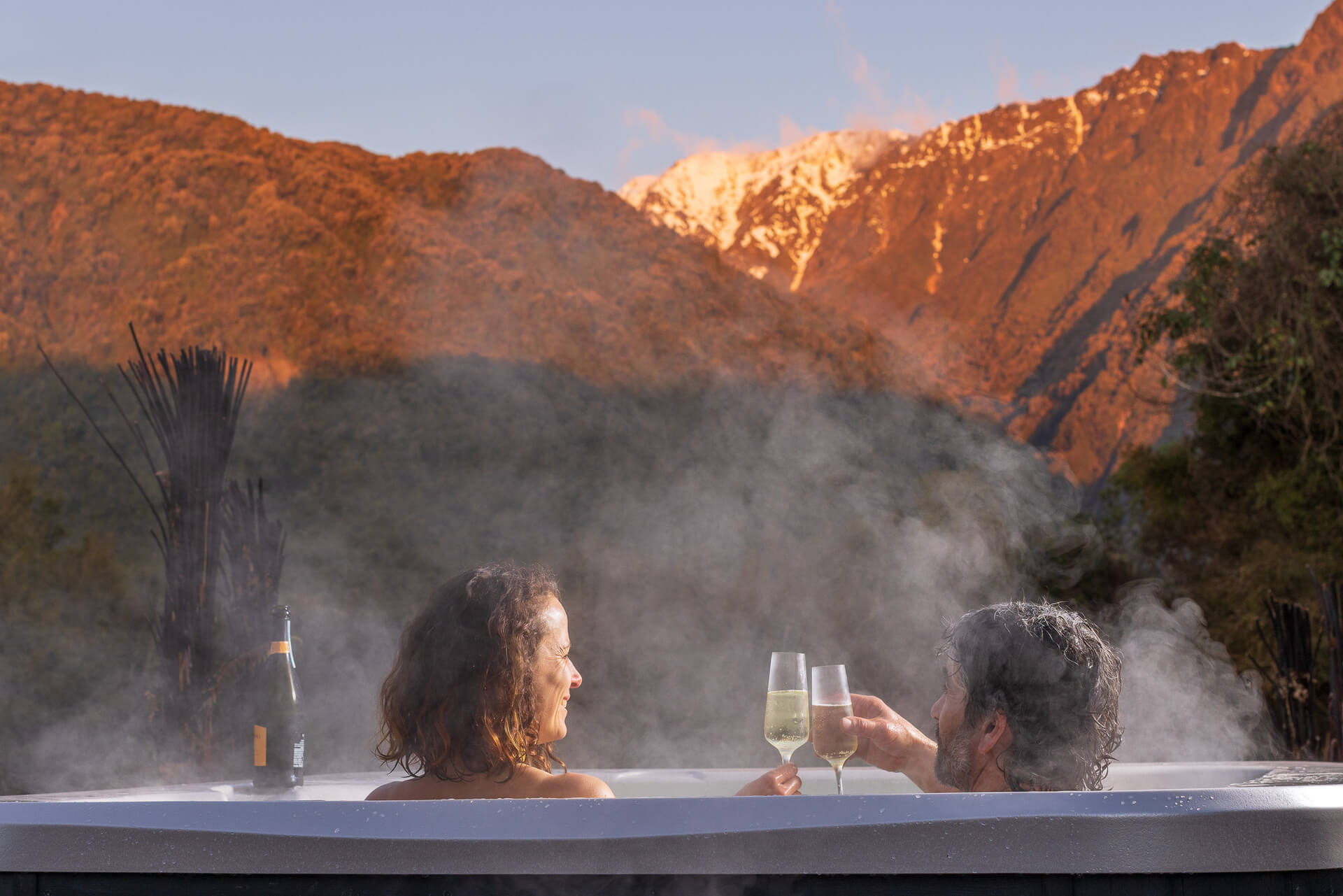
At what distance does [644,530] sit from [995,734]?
33.6 ft

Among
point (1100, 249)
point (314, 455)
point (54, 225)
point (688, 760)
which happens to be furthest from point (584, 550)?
point (1100, 249)

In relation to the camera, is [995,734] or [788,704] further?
[788,704]

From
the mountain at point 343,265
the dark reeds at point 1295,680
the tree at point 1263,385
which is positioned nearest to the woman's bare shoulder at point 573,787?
the dark reeds at point 1295,680

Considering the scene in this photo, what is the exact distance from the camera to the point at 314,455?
1144 centimetres

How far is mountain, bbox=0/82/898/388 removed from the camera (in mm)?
12344

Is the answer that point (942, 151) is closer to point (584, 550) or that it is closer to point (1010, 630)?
point (584, 550)

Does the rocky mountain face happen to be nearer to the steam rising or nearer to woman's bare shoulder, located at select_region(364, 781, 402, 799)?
the steam rising

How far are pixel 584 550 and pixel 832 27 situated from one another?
5486mm

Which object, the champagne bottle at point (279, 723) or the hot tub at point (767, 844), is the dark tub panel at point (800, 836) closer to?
the hot tub at point (767, 844)

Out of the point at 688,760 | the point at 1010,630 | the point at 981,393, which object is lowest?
the point at 688,760

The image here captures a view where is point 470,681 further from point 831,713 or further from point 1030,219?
point 1030,219

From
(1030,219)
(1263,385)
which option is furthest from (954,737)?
(1030,219)

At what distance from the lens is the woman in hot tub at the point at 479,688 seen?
1.28 metres

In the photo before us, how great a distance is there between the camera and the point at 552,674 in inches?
53.8
